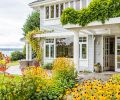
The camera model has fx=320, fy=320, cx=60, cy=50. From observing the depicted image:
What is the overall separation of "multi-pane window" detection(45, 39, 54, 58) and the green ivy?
917cm

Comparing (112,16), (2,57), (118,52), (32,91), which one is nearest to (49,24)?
(118,52)

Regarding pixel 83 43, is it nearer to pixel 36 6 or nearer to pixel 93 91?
pixel 36 6

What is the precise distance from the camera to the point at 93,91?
7.22 metres

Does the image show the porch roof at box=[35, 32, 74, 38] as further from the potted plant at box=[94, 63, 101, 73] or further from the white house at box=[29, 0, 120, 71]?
the potted plant at box=[94, 63, 101, 73]

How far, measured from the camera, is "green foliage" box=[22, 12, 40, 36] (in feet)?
155

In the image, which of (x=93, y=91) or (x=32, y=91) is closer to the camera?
(x=93, y=91)

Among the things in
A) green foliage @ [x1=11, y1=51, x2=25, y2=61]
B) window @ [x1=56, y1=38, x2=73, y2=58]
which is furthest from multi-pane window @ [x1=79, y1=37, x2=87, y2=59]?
green foliage @ [x1=11, y1=51, x2=25, y2=61]

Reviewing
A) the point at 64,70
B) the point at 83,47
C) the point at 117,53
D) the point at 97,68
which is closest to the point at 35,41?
the point at 83,47

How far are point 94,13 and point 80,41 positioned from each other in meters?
7.58

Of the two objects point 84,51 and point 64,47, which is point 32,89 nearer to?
point 84,51

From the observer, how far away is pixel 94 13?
19422 mm

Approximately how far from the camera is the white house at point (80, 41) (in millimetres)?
21758

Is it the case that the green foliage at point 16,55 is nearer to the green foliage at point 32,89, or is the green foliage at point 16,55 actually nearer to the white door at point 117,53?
the white door at point 117,53

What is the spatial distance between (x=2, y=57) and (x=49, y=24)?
1925 centimetres
